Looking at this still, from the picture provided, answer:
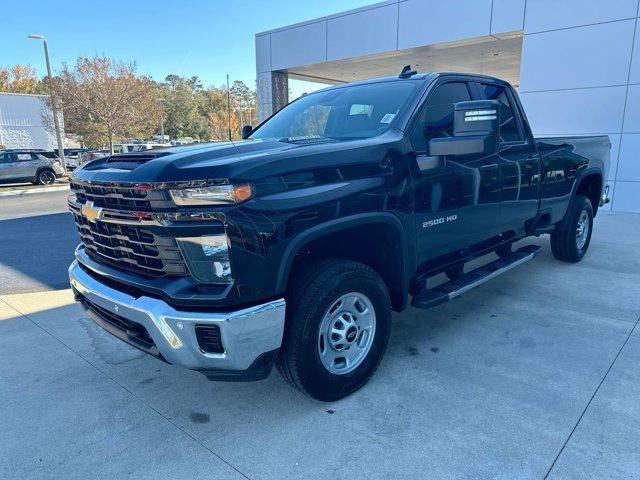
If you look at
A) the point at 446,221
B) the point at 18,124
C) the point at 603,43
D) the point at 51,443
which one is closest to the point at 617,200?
the point at 603,43

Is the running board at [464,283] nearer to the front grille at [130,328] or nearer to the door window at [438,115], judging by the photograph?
the door window at [438,115]

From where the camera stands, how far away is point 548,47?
36.1 feet

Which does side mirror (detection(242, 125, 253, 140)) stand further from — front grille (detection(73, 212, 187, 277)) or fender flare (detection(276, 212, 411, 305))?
fender flare (detection(276, 212, 411, 305))

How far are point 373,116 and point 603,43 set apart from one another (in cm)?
963

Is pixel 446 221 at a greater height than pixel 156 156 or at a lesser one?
lesser

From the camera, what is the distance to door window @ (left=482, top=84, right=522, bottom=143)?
4.30m

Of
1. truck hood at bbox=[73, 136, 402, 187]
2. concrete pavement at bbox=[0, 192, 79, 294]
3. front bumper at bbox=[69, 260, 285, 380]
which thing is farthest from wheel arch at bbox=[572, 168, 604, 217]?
concrete pavement at bbox=[0, 192, 79, 294]

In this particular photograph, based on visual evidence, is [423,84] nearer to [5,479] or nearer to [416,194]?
[416,194]

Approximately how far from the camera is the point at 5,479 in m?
2.36

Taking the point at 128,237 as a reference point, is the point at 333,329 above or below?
below

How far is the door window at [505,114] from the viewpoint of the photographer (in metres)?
4.30

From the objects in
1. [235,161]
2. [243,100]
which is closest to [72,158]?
[235,161]

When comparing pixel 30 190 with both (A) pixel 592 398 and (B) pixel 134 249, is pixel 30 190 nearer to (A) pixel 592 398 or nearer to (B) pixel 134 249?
(B) pixel 134 249

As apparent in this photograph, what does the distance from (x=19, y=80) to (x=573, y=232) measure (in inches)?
2668
